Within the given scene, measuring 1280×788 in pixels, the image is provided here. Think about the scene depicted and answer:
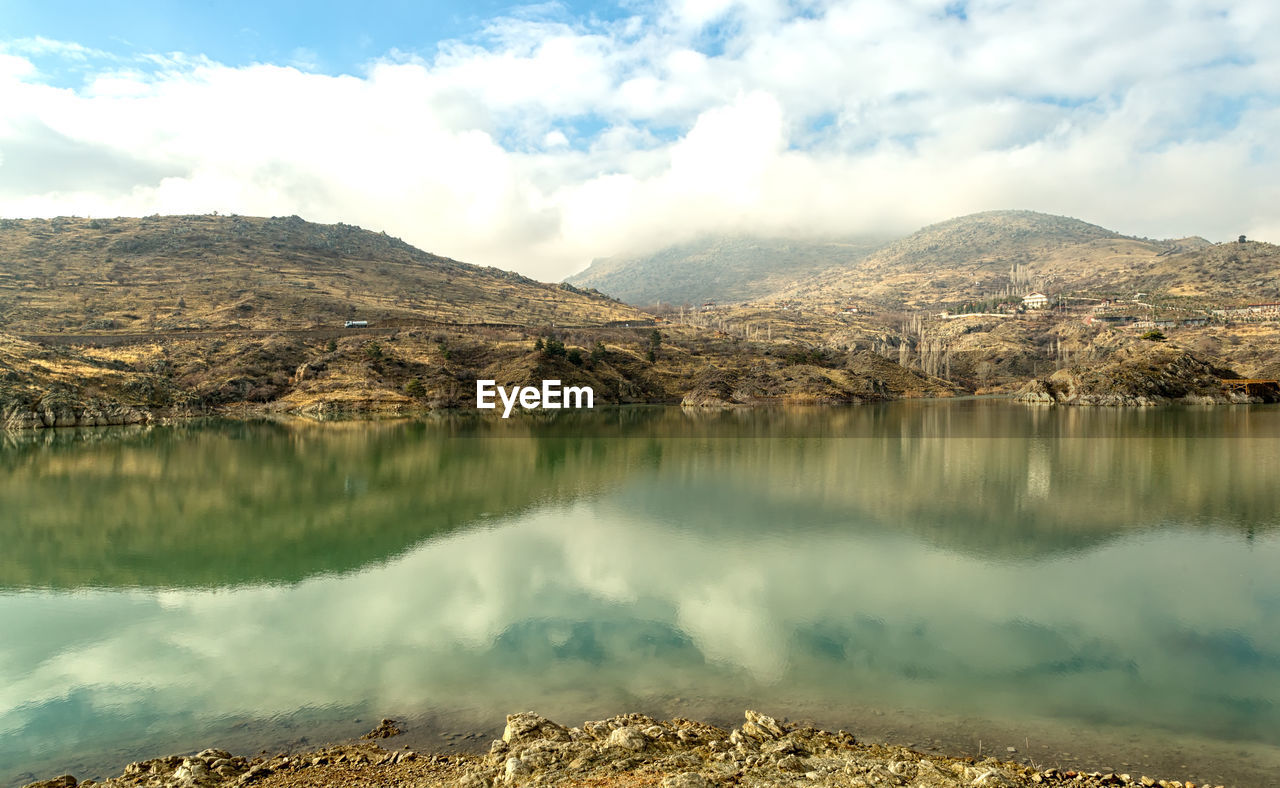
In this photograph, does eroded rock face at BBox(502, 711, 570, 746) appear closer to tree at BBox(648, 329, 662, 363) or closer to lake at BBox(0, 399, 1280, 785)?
lake at BBox(0, 399, 1280, 785)

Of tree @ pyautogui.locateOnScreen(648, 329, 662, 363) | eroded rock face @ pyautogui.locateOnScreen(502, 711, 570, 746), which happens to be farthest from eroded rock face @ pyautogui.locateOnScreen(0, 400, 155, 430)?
eroded rock face @ pyautogui.locateOnScreen(502, 711, 570, 746)

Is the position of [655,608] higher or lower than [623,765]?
lower

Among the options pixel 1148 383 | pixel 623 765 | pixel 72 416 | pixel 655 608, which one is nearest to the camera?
pixel 623 765

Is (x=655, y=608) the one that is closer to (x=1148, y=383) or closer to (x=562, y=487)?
(x=562, y=487)

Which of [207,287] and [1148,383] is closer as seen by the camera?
[1148,383]

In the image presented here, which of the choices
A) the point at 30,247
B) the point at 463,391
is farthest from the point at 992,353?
the point at 30,247

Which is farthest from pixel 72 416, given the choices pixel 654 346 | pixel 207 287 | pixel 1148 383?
pixel 1148 383

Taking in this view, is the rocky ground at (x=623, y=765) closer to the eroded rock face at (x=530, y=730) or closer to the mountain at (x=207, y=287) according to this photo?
the eroded rock face at (x=530, y=730)
